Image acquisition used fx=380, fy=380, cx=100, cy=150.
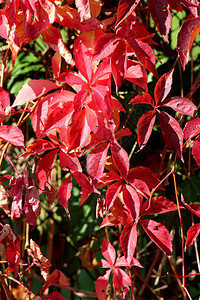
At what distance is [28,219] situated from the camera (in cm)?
73

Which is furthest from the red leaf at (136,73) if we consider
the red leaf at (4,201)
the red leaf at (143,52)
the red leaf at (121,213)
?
the red leaf at (4,201)

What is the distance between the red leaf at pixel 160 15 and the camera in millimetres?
600

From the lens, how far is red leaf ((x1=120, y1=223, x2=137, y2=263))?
672 mm

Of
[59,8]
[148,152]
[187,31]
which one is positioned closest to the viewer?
[187,31]

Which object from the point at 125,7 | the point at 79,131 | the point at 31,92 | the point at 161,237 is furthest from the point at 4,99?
the point at 161,237

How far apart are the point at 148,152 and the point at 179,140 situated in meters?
0.45

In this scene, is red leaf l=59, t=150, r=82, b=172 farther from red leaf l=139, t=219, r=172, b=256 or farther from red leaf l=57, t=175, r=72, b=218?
red leaf l=139, t=219, r=172, b=256

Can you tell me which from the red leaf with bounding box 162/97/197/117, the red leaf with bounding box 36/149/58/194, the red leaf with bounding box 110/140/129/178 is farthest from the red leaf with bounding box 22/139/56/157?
the red leaf with bounding box 162/97/197/117

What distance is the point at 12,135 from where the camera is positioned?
26.6 inches

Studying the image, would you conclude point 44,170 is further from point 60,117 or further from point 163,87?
point 163,87

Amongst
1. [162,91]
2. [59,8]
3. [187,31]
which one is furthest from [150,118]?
[59,8]

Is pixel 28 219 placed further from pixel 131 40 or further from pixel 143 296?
pixel 143 296

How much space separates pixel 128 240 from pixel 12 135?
280 mm

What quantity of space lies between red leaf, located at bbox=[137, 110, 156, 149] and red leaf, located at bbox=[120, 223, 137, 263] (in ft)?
0.51
